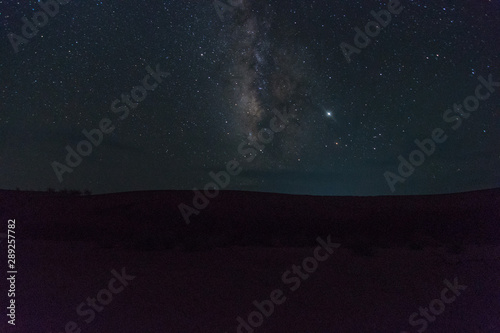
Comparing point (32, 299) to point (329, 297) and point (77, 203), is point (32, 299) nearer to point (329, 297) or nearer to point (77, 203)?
point (329, 297)

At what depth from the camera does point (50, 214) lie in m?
16.4

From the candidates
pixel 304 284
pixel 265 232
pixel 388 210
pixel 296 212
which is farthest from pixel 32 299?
pixel 388 210

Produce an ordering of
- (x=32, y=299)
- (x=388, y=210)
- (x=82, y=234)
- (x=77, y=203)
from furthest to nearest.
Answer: (x=388, y=210) → (x=77, y=203) → (x=82, y=234) → (x=32, y=299)

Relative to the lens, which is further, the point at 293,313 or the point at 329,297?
the point at 329,297

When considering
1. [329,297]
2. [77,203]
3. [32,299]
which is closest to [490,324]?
[329,297]

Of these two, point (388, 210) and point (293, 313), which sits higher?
point (293, 313)

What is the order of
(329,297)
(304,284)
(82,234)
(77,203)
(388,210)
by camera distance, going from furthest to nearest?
(388,210)
(77,203)
(82,234)
(304,284)
(329,297)

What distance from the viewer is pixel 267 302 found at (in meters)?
6.23

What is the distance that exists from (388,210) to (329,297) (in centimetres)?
1495

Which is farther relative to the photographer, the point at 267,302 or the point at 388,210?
the point at 388,210

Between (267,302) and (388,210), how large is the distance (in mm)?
15841

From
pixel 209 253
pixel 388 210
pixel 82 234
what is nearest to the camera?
pixel 209 253

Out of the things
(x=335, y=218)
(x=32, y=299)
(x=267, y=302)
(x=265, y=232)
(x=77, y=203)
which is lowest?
(x=335, y=218)

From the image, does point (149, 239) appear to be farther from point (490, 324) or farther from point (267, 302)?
point (490, 324)
